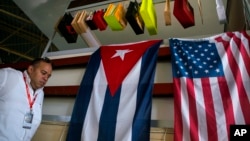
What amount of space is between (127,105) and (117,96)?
0.13 metres

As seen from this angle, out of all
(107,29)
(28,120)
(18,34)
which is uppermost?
(18,34)

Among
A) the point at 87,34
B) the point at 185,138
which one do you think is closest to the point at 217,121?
the point at 185,138

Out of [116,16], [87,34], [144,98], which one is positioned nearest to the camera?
[144,98]

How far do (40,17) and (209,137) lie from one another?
3.67 metres

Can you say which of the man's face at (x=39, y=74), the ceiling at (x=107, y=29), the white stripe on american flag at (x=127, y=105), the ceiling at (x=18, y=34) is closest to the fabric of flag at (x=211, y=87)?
the white stripe on american flag at (x=127, y=105)

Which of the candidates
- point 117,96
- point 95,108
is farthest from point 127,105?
point 95,108

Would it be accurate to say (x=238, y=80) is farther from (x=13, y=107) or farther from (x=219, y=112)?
(x=13, y=107)

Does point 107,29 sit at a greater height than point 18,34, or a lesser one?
lesser

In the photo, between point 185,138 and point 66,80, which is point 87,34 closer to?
point 66,80

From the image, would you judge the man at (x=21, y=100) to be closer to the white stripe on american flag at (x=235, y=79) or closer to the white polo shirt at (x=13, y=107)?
the white polo shirt at (x=13, y=107)

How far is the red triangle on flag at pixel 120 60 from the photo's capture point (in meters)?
2.04

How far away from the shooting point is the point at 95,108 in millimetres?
1987

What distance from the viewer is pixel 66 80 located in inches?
96.9

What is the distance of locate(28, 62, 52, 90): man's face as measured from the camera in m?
1.98
